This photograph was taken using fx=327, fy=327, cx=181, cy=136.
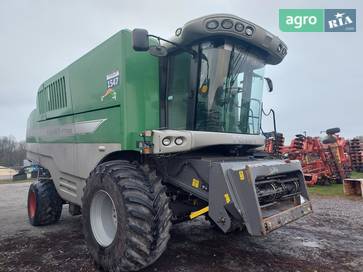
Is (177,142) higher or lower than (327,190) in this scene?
higher

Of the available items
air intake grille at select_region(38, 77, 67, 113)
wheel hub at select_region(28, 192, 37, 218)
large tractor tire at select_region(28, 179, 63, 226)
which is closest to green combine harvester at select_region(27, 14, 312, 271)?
air intake grille at select_region(38, 77, 67, 113)

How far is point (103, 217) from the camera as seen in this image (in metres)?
4.24

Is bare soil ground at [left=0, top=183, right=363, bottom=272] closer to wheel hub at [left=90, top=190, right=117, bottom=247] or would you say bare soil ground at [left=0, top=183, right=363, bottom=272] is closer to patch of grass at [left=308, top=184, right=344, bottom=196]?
wheel hub at [left=90, top=190, right=117, bottom=247]

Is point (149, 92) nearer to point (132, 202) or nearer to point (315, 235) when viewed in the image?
point (132, 202)

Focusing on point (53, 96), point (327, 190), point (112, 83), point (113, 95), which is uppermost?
point (53, 96)

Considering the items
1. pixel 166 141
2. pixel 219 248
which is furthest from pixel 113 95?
pixel 219 248

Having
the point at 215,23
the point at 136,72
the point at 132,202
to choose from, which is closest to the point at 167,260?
the point at 132,202

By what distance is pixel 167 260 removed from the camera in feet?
13.8

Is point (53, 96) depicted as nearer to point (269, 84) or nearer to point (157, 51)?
point (157, 51)

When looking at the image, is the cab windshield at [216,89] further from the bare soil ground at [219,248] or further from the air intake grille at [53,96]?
the air intake grille at [53,96]

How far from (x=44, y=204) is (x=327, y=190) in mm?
9378

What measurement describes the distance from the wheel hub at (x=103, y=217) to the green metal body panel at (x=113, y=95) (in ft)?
2.49

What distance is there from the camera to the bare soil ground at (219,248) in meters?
4.04

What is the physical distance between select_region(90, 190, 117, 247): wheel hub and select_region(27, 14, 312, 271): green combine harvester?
0.04 ft
